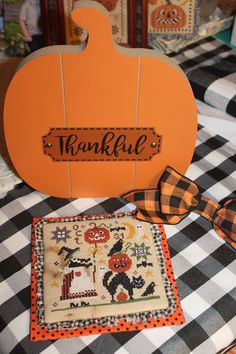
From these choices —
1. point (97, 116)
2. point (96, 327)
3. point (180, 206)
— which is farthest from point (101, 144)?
point (96, 327)

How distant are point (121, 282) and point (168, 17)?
2.12 ft

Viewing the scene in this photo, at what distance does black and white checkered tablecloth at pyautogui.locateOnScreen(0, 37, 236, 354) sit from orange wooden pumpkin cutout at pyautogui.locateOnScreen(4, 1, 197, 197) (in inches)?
1.7

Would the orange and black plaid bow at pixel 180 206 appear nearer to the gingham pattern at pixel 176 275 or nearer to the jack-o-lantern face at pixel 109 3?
the gingham pattern at pixel 176 275

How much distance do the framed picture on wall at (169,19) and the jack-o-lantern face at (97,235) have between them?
0.49m

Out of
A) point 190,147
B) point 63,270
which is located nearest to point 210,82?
point 190,147

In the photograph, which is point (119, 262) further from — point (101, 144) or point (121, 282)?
point (101, 144)

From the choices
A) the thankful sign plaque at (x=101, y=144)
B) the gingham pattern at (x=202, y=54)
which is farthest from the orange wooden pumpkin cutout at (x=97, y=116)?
the gingham pattern at (x=202, y=54)

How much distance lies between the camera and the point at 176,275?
75cm

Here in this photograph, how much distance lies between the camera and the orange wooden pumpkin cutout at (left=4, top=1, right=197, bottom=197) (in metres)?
0.71

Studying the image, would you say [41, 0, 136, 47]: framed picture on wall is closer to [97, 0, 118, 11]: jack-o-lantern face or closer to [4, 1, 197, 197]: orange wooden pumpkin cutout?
[97, 0, 118, 11]: jack-o-lantern face

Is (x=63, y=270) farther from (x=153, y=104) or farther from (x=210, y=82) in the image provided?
(x=210, y=82)

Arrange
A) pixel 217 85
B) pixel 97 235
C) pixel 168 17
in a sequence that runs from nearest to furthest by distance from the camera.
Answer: pixel 97 235 < pixel 217 85 < pixel 168 17

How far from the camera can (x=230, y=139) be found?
0.98m

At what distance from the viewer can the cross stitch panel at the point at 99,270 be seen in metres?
0.70
